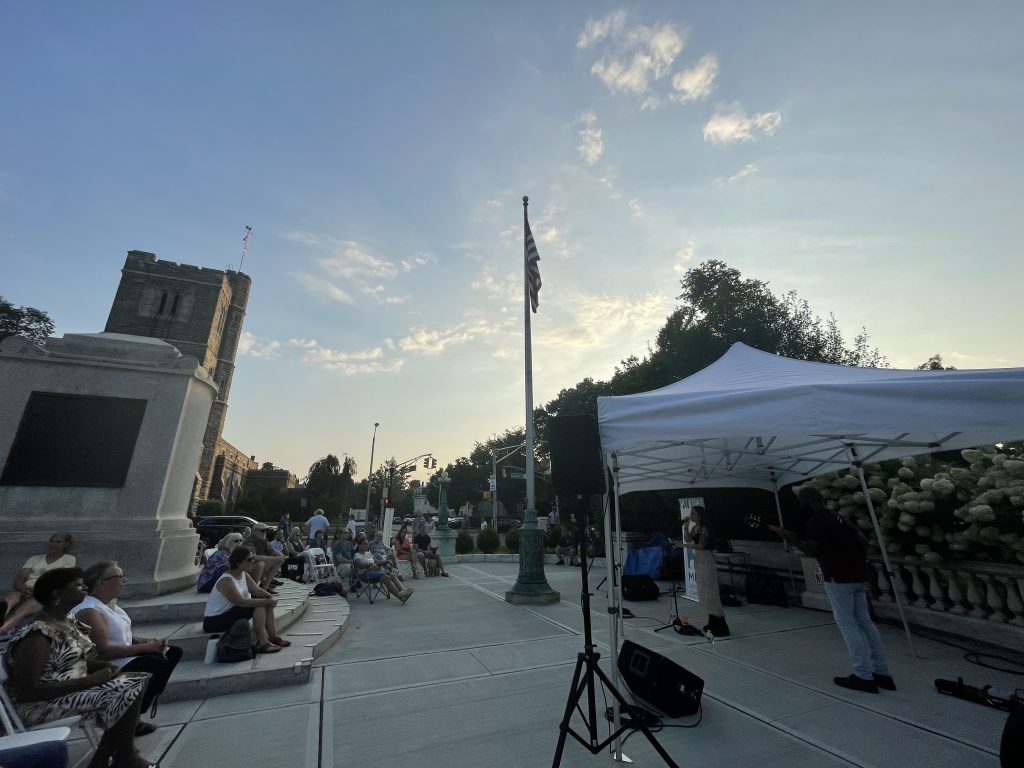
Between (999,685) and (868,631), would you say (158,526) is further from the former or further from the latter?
(999,685)

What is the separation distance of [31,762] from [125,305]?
215 ft

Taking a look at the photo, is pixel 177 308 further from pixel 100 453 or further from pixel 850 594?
pixel 850 594

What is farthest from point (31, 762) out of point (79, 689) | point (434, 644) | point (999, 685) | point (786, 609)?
point (786, 609)

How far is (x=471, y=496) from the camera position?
6631 cm

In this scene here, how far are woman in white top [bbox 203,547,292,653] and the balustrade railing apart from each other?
7990 millimetres

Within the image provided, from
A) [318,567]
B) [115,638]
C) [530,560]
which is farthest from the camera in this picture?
[318,567]

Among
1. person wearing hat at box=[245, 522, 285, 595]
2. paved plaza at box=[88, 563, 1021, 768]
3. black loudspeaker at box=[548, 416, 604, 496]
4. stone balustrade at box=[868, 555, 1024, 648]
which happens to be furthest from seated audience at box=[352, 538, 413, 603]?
stone balustrade at box=[868, 555, 1024, 648]

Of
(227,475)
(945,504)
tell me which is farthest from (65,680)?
(227,475)

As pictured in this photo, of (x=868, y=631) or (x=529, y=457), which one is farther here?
(x=529, y=457)

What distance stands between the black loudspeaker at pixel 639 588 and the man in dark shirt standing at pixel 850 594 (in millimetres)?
4986

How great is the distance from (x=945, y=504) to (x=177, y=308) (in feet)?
220

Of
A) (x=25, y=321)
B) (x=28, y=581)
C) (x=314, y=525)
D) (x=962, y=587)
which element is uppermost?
(x=25, y=321)

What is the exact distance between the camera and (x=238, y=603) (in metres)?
4.94

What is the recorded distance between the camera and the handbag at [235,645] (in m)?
4.83
